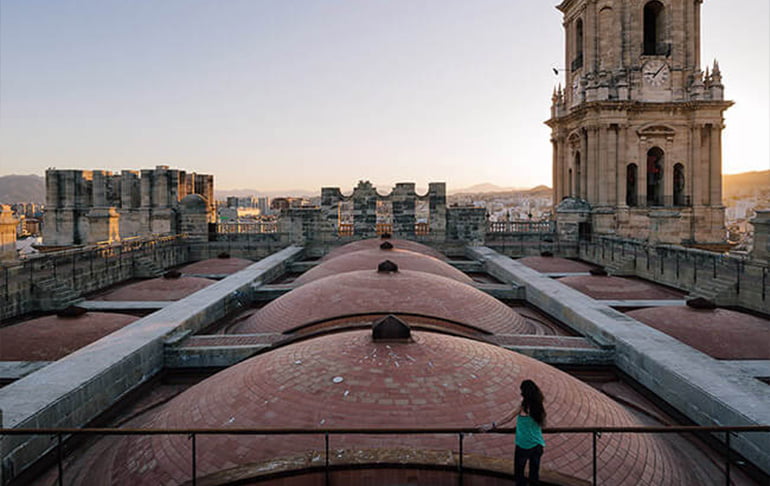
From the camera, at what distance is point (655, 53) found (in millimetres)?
34062

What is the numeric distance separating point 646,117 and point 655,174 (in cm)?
449

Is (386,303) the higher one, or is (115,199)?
Answer: (115,199)

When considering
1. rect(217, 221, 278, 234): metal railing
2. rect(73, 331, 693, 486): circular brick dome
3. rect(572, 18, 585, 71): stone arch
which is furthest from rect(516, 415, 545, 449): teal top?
rect(572, 18, 585, 71): stone arch

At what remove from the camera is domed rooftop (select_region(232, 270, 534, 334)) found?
999cm

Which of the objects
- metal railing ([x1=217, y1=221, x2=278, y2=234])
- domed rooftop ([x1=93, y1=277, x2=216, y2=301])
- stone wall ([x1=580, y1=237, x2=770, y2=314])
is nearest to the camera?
stone wall ([x1=580, y1=237, x2=770, y2=314])

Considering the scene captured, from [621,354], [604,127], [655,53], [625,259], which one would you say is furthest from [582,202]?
[621,354]

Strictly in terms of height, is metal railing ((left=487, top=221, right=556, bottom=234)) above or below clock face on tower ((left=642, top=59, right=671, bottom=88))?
below

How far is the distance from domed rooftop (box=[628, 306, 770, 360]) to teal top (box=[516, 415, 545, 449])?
270 inches

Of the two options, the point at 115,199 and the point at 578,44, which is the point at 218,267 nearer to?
the point at 115,199

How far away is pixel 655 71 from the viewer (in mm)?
32344

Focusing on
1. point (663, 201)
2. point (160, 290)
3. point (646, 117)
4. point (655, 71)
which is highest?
point (655, 71)

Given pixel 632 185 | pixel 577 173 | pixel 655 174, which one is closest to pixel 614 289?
pixel 632 185

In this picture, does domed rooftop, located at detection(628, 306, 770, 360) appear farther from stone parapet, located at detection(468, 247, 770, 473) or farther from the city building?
the city building

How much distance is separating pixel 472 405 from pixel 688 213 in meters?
34.4
